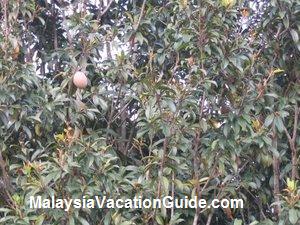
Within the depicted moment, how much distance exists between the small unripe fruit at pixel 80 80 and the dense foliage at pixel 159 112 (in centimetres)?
8

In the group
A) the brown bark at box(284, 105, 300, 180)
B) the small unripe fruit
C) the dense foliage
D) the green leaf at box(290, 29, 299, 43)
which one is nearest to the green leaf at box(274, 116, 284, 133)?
the dense foliage

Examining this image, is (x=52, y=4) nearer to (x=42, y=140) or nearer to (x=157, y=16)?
(x=157, y=16)

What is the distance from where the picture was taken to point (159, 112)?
3.47 m

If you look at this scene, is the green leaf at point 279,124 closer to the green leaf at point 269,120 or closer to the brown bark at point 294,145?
the green leaf at point 269,120

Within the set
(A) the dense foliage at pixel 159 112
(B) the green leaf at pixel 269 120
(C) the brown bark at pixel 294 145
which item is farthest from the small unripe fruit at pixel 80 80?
(C) the brown bark at pixel 294 145

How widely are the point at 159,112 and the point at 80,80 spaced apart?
617 millimetres

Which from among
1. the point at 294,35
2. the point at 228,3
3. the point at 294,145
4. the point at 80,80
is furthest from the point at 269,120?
the point at 80,80

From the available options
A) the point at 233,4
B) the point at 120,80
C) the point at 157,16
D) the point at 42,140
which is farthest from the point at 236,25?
the point at 42,140

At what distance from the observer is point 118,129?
4.25m

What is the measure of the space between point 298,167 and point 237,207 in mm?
513

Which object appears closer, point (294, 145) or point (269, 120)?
point (269, 120)

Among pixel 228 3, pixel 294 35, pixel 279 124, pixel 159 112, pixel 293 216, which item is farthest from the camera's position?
pixel 294 35

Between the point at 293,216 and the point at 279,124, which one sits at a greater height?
the point at 279,124

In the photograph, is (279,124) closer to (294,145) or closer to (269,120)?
(269,120)
